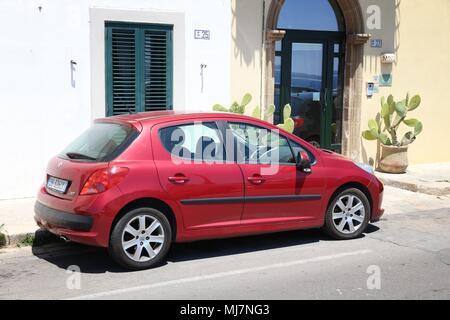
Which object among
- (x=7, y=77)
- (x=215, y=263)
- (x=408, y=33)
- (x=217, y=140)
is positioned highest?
(x=408, y=33)

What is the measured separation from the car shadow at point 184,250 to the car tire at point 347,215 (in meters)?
0.18

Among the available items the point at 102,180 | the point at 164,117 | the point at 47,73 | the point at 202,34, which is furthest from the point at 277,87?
the point at 102,180

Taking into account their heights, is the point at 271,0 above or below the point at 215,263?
above

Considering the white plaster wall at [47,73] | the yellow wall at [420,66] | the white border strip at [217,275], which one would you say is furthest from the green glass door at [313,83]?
the white border strip at [217,275]

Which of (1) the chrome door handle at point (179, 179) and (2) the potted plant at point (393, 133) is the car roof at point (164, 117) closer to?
(1) the chrome door handle at point (179, 179)

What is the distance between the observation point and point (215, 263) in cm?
604

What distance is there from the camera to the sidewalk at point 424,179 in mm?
10289

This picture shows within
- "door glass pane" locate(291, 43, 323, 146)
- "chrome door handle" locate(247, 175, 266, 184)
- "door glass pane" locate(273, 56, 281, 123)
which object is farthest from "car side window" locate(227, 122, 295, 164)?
"door glass pane" locate(291, 43, 323, 146)

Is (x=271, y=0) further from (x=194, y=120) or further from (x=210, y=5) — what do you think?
(x=194, y=120)

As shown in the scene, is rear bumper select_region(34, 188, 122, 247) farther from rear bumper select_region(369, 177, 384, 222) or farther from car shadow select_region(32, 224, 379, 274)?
rear bumper select_region(369, 177, 384, 222)

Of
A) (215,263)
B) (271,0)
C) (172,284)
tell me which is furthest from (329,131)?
Answer: (172,284)

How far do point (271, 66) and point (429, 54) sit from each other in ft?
13.4
